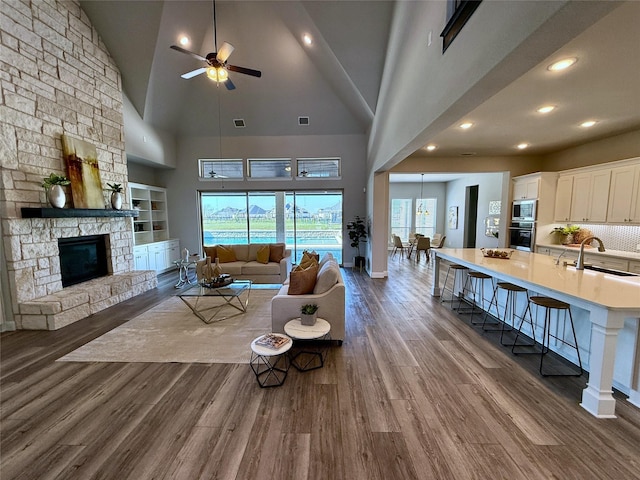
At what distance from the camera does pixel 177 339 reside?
3.25m

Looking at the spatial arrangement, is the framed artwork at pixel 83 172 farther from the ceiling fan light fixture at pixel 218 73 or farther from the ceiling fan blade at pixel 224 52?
the ceiling fan blade at pixel 224 52

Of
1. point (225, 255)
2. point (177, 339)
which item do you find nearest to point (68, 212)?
point (225, 255)

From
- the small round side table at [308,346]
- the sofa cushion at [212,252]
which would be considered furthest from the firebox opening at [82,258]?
the small round side table at [308,346]

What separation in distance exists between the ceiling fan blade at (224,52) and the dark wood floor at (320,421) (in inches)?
166

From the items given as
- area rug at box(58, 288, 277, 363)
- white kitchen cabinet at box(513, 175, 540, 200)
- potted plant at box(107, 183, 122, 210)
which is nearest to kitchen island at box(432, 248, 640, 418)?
area rug at box(58, 288, 277, 363)

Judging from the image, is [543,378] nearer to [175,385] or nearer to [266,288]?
[175,385]

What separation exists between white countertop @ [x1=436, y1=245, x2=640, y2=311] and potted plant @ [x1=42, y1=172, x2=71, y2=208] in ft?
19.6

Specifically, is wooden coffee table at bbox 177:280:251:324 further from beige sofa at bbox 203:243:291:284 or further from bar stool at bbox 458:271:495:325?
bar stool at bbox 458:271:495:325

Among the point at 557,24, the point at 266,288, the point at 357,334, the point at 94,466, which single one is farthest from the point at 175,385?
the point at 557,24

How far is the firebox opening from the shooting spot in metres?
4.30

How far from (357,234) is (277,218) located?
95.8 inches

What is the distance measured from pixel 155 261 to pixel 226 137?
3.87 m

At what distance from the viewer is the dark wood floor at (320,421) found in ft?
5.29

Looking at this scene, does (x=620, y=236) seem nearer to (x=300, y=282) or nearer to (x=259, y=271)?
(x=300, y=282)
